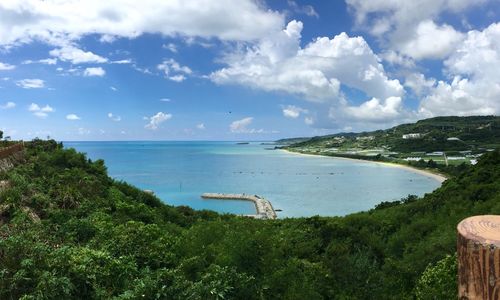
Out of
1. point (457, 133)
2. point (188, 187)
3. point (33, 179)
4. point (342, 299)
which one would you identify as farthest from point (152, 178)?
point (457, 133)

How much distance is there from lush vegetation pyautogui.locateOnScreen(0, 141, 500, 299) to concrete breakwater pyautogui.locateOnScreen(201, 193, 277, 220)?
21804 mm

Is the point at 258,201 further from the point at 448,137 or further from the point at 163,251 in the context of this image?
the point at 448,137

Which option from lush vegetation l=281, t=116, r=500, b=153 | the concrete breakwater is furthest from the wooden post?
lush vegetation l=281, t=116, r=500, b=153

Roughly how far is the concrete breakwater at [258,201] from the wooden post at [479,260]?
42.3 m

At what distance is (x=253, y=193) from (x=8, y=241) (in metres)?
57.5

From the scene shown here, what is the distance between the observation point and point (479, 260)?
133 cm

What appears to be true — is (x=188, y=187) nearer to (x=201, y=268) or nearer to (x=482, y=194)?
(x=482, y=194)

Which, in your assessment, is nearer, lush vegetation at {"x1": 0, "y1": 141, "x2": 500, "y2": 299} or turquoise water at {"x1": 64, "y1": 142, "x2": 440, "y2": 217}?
lush vegetation at {"x1": 0, "y1": 141, "x2": 500, "y2": 299}

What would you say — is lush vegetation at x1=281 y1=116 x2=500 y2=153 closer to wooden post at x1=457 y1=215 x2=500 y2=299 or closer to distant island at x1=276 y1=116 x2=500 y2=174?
distant island at x1=276 y1=116 x2=500 y2=174

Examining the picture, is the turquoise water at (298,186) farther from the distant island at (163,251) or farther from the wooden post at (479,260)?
the wooden post at (479,260)

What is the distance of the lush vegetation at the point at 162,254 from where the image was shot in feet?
22.8

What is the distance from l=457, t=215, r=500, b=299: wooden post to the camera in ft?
4.30

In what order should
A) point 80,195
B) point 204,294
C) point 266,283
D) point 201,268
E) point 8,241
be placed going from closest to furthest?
1. point 204,294
2. point 8,241
3. point 266,283
4. point 201,268
5. point 80,195

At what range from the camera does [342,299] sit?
1014 centimetres
